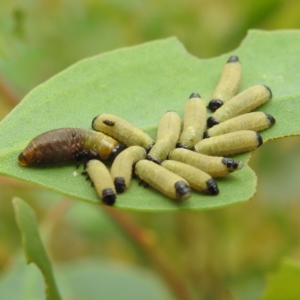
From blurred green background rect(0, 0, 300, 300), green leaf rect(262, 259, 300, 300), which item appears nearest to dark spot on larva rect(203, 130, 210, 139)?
green leaf rect(262, 259, 300, 300)

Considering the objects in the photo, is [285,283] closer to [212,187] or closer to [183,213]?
[212,187]

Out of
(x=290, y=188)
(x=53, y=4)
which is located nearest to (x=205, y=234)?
(x=290, y=188)

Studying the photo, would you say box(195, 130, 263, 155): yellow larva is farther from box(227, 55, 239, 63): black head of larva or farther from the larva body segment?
box(227, 55, 239, 63): black head of larva

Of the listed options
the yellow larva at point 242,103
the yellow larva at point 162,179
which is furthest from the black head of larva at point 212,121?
the yellow larva at point 162,179

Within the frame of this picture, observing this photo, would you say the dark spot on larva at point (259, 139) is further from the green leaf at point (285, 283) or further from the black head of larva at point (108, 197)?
the black head of larva at point (108, 197)

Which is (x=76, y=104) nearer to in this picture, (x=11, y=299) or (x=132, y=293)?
(x=11, y=299)

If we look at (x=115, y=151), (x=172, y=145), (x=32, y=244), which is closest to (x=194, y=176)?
(x=172, y=145)
